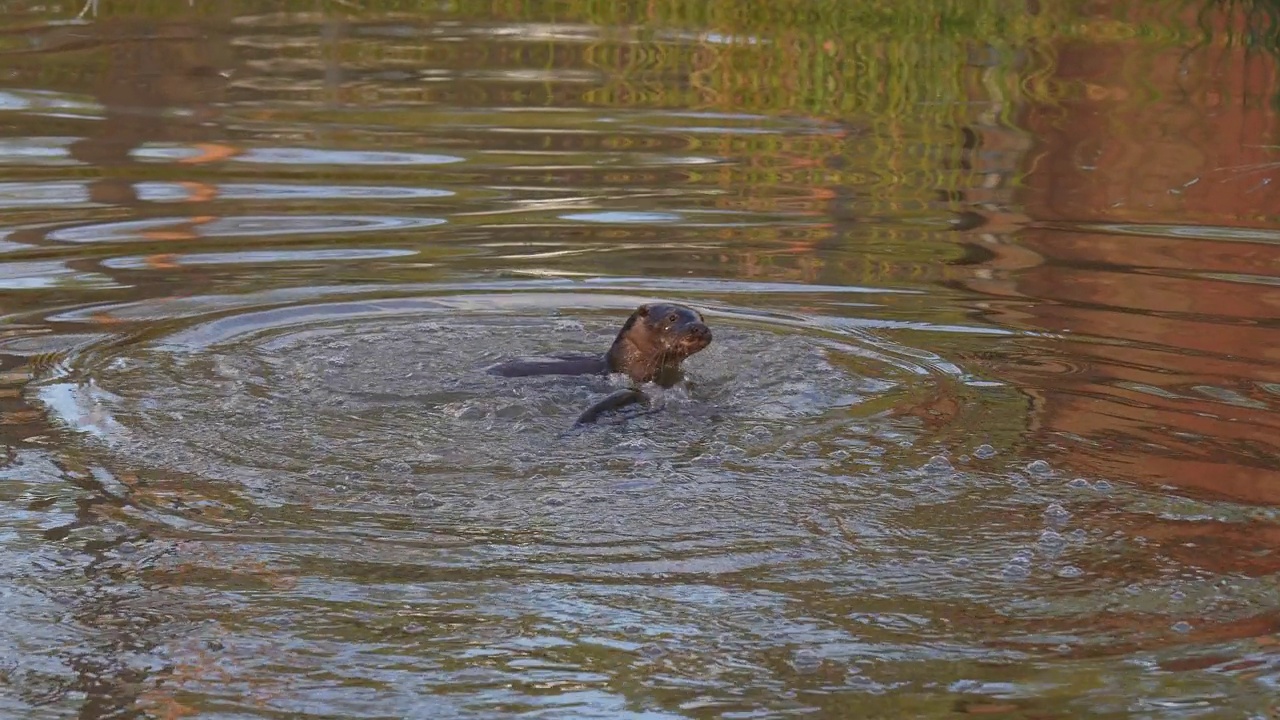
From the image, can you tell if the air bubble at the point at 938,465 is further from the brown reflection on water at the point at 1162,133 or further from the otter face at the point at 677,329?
the brown reflection on water at the point at 1162,133

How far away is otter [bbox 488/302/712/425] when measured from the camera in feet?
23.1

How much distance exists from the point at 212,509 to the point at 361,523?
1.55 feet

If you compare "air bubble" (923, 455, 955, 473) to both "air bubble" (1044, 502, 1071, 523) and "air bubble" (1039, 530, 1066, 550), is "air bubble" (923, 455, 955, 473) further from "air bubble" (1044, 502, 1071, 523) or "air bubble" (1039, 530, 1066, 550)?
"air bubble" (1039, 530, 1066, 550)

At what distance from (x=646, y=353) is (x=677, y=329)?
0.58 ft

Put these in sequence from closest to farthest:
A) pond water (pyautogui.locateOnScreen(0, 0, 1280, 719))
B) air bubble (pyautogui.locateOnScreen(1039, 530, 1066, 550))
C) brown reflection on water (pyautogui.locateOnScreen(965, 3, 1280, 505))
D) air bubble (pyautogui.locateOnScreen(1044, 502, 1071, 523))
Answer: pond water (pyautogui.locateOnScreen(0, 0, 1280, 719)) < air bubble (pyautogui.locateOnScreen(1039, 530, 1066, 550)) < air bubble (pyautogui.locateOnScreen(1044, 502, 1071, 523)) < brown reflection on water (pyautogui.locateOnScreen(965, 3, 1280, 505))

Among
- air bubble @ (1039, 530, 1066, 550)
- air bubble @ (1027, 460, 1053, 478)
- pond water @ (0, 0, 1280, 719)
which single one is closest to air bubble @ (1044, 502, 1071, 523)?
pond water @ (0, 0, 1280, 719)

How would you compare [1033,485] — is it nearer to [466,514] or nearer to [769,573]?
[769,573]

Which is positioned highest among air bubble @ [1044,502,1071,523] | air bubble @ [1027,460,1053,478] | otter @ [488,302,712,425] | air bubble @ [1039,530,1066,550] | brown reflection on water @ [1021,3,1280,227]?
brown reflection on water @ [1021,3,1280,227]

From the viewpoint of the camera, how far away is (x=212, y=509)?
5.27m

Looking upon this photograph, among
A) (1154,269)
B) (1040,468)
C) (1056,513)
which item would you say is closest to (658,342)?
(1040,468)

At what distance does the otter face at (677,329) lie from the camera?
7.00 metres

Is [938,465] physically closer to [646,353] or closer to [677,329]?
[677,329]

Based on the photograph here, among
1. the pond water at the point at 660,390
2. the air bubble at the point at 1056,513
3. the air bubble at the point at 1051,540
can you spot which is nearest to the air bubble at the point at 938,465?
the pond water at the point at 660,390

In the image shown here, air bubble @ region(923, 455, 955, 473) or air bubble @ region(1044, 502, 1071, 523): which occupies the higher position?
air bubble @ region(923, 455, 955, 473)
